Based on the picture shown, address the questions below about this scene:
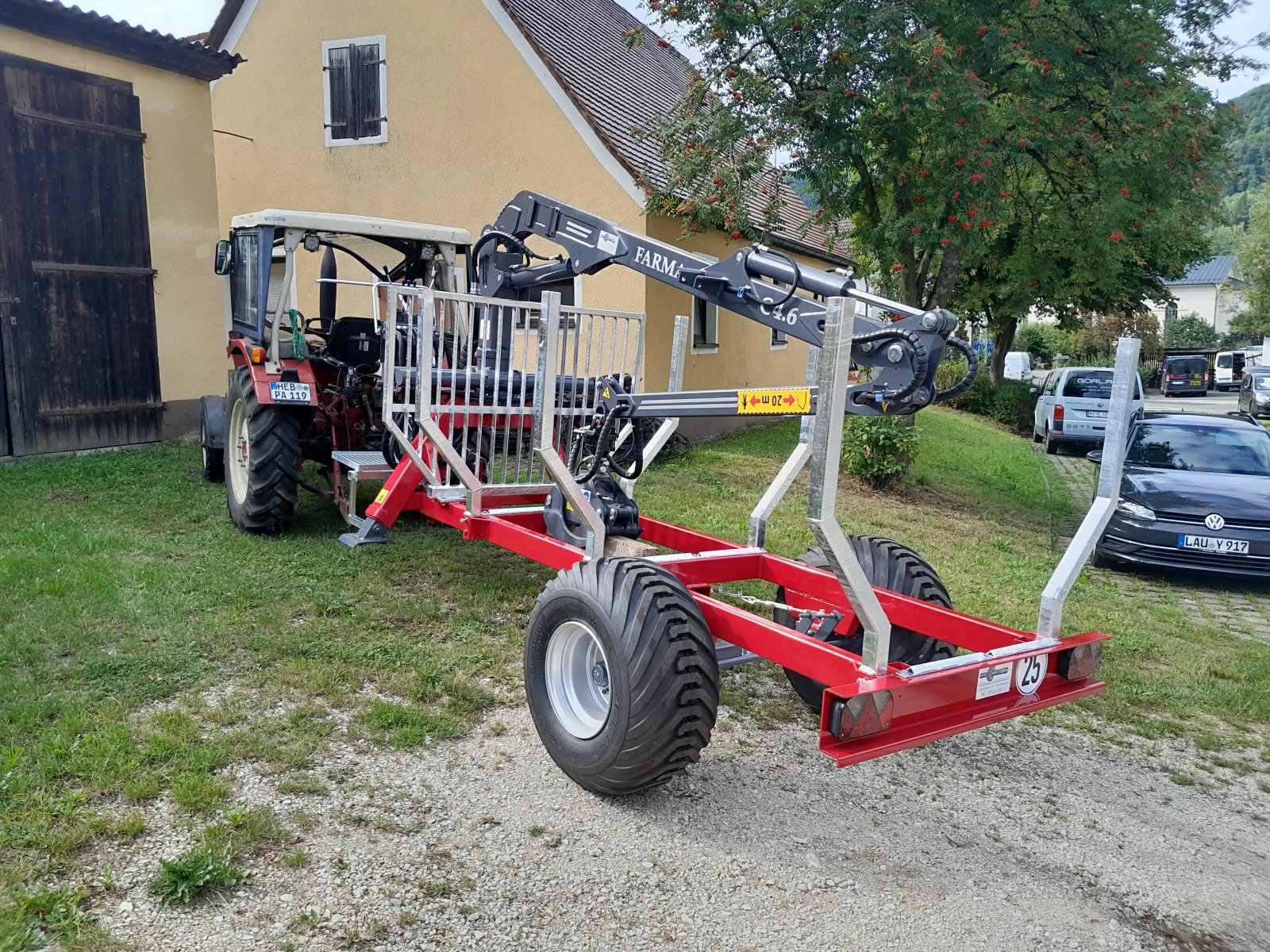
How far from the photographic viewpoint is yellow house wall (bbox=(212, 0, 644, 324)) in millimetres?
12781

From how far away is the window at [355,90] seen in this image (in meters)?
14.1

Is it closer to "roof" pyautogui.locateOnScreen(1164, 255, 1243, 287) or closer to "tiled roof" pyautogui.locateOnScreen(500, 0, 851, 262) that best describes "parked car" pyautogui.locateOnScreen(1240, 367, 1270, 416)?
"tiled roof" pyautogui.locateOnScreen(500, 0, 851, 262)

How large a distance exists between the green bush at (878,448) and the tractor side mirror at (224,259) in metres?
6.85

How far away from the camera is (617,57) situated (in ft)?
56.6

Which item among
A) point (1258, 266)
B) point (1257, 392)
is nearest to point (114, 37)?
point (1257, 392)

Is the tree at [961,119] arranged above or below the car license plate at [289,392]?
above

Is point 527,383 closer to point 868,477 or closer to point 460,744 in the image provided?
point 460,744

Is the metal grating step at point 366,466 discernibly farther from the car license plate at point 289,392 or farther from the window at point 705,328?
the window at point 705,328

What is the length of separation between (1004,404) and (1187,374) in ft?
69.8

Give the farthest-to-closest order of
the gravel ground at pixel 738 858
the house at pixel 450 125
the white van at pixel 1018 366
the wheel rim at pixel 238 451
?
the white van at pixel 1018 366 < the house at pixel 450 125 < the wheel rim at pixel 238 451 < the gravel ground at pixel 738 858

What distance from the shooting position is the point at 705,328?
15.1m

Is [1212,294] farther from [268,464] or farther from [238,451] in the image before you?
[268,464]

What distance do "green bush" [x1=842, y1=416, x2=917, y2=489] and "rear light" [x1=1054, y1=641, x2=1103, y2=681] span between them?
766 cm

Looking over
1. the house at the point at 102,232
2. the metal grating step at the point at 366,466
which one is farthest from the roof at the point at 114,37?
the metal grating step at the point at 366,466
